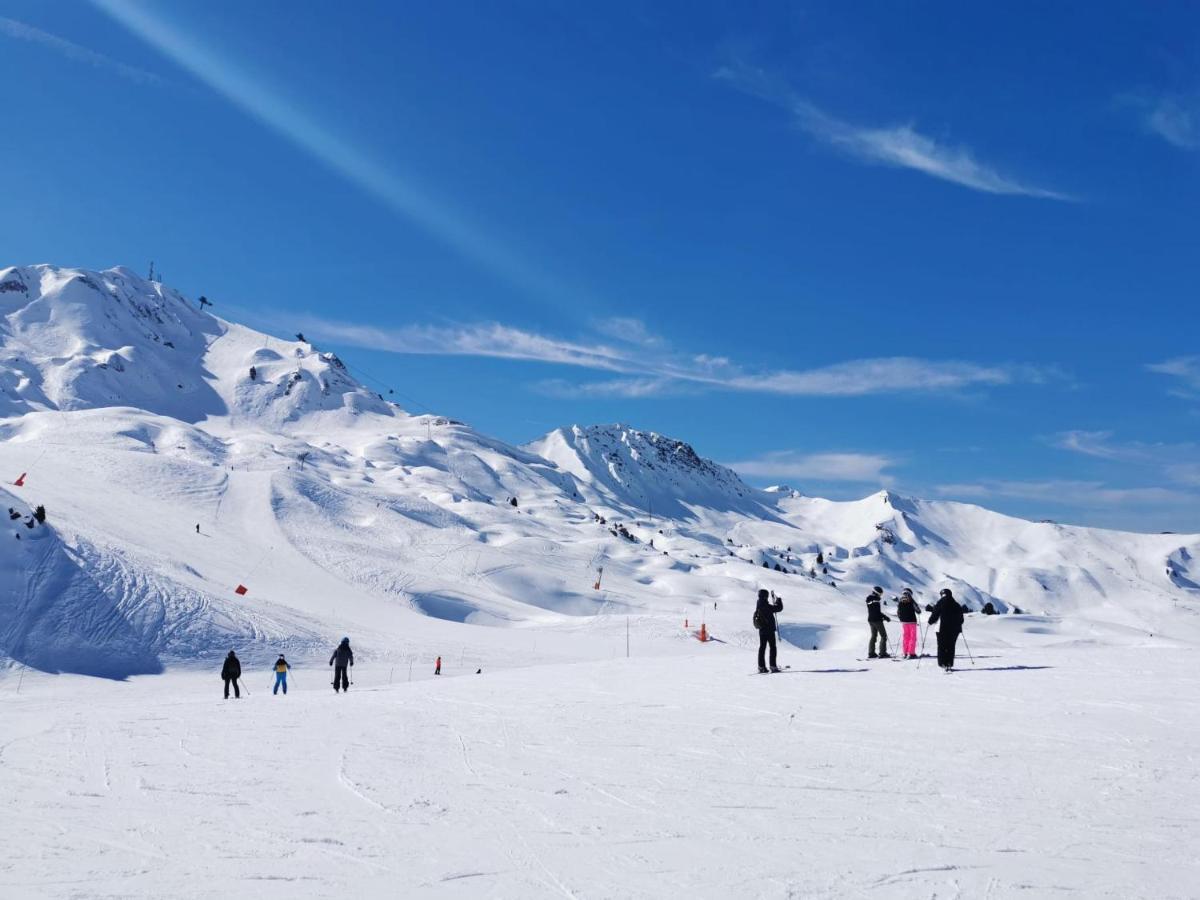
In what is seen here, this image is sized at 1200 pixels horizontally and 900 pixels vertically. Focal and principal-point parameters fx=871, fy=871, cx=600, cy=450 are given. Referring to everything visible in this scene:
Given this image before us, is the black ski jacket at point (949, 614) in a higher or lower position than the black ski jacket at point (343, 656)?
higher

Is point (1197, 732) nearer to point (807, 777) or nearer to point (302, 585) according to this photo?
point (807, 777)

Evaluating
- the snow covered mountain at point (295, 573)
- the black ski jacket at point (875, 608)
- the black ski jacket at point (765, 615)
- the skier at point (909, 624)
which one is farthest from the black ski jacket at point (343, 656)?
the skier at point (909, 624)

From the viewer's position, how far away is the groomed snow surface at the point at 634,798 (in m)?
6.85

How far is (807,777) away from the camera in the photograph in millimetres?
10078

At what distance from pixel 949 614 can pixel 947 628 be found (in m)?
0.38

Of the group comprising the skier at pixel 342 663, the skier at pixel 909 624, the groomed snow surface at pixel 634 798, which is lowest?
the skier at pixel 342 663

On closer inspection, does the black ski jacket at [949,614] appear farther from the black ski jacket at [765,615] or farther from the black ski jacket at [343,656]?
the black ski jacket at [343,656]

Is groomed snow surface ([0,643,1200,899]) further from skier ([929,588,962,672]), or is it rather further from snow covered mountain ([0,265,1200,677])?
snow covered mountain ([0,265,1200,677])

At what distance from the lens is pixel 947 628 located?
19984 mm

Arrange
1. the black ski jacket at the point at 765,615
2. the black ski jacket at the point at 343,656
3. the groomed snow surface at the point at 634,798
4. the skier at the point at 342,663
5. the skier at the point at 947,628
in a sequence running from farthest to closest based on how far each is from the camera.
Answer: the black ski jacket at the point at 343,656 < the skier at the point at 342,663 < the black ski jacket at the point at 765,615 < the skier at the point at 947,628 < the groomed snow surface at the point at 634,798

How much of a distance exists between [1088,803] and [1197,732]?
4.79 metres

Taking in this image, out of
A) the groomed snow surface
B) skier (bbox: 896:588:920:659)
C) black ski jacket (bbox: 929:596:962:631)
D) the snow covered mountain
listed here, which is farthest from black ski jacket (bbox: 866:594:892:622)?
the snow covered mountain

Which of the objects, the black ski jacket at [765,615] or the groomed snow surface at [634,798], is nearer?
the groomed snow surface at [634,798]

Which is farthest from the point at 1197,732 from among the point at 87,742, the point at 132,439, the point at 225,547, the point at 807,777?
the point at 132,439
